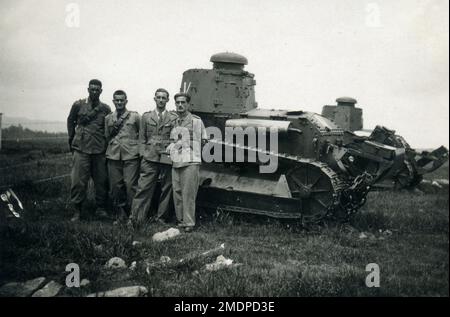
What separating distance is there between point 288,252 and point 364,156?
9.52 ft

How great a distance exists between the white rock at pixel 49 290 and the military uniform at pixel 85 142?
10.7ft

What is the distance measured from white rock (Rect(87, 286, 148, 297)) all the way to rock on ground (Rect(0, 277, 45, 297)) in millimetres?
712

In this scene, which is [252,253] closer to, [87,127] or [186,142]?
[186,142]

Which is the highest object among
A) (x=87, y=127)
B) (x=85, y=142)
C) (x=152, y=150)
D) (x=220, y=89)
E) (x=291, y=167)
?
(x=220, y=89)

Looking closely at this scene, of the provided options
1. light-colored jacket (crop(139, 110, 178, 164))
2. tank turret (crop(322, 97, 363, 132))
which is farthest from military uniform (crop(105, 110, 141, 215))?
tank turret (crop(322, 97, 363, 132))

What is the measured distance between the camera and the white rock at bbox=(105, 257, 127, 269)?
586 cm

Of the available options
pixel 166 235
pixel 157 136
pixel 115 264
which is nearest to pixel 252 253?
pixel 166 235

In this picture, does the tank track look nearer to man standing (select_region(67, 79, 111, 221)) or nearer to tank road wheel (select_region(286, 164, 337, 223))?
tank road wheel (select_region(286, 164, 337, 223))

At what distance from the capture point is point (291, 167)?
8.65 metres

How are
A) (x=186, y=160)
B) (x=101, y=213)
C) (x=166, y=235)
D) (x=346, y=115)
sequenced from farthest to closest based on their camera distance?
(x=346, y=115) → (x=101, y=213) → (x=186, y=160) → (x=166, y=235)

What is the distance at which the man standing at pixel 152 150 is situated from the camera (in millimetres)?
8297

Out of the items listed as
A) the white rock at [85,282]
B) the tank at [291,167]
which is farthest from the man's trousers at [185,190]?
the white rock at [85,282]

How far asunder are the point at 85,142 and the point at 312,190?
13.2 feet

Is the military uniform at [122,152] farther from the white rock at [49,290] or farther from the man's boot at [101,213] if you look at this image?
the white rock at [49,290]
